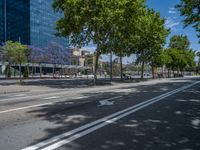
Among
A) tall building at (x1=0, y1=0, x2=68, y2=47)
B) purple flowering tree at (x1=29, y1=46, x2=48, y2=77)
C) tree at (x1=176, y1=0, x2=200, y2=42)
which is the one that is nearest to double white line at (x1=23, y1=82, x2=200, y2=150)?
tree at (x1=176, y1=0, x2=200, y2=42)

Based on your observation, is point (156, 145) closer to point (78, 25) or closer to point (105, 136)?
point (105, 136)

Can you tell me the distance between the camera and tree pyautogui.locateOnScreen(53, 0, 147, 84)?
37656mm

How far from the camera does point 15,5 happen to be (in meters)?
114

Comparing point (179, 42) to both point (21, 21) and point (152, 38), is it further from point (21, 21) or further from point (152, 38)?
point (21, 21)

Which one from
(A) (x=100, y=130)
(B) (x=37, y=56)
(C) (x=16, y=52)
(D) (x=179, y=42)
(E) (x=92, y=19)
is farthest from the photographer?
(D) (x=179, y=42)

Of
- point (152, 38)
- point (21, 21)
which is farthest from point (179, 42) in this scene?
point (21, 21)

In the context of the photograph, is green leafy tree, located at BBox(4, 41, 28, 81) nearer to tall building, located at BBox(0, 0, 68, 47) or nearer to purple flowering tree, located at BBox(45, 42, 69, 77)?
purple flowering tree, located at BBox(45, 42, 69, 77)

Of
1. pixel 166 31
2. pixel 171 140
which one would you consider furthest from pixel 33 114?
pixel 166 31

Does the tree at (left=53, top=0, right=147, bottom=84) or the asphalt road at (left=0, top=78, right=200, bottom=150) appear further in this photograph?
the tree at (left=53, top=0, right=147, bottom=84)

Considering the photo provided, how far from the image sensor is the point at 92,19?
3734 cm

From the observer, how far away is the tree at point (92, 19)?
124ft

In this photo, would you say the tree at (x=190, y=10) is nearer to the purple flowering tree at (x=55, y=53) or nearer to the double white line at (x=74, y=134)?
the double white line at (x=74, y=134)

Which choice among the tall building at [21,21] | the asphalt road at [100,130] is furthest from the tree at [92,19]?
the tall building at [21,21]

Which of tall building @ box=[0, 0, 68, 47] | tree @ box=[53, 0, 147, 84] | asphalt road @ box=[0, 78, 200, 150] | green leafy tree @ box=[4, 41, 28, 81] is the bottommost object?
asphalt road @ box=[0, 78, 200, 150]
